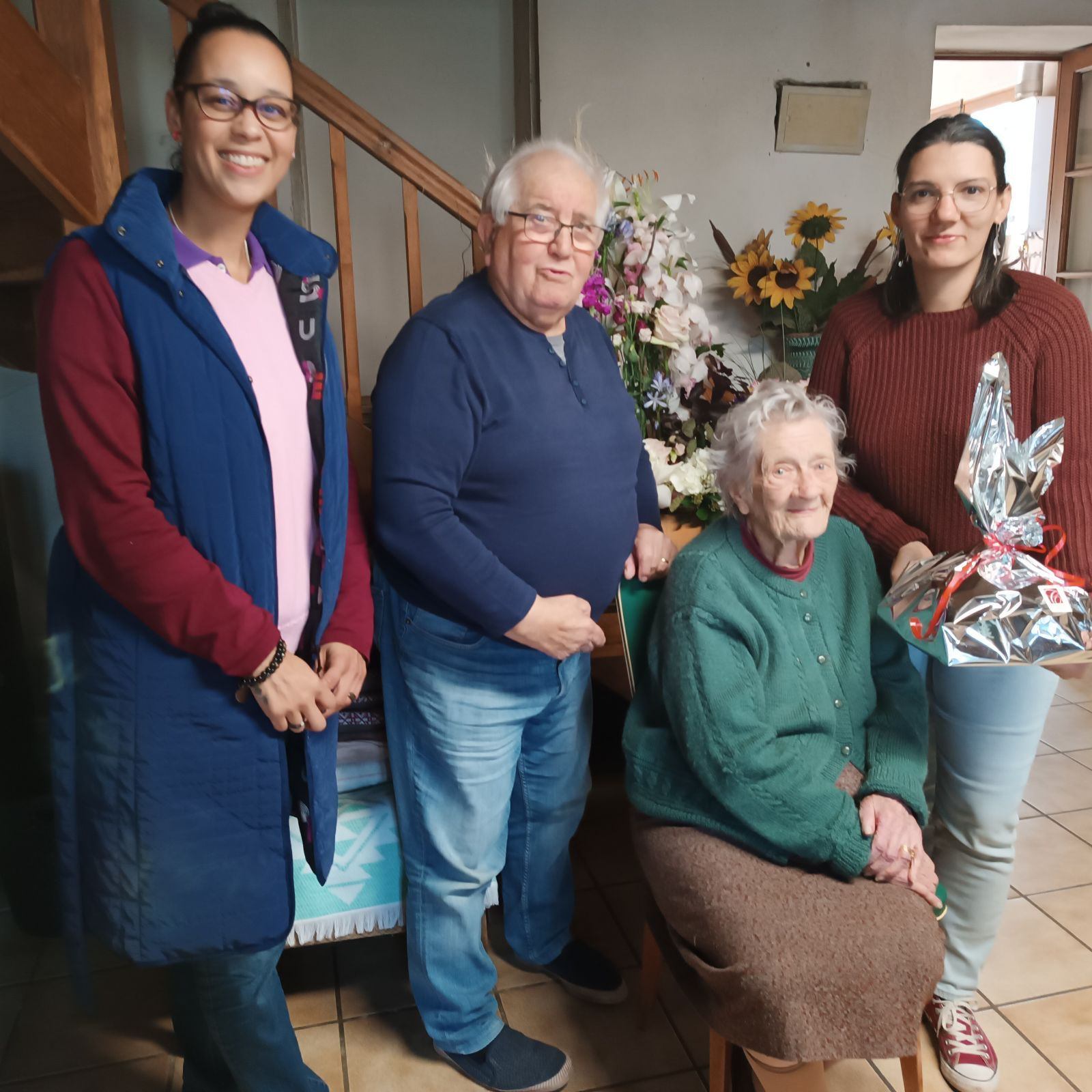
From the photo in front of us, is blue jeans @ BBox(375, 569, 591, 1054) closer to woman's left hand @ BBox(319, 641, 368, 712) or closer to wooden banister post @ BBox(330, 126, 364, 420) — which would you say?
woman's left hand @ BBox(319, 641, 368, 712)

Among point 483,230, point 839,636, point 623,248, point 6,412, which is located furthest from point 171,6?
point 839,636

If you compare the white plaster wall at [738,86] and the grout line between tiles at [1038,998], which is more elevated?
the white plaster wall at [738,86]

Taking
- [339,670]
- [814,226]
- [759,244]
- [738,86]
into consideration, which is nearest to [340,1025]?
[339,670]

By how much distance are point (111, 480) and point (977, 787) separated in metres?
1.32

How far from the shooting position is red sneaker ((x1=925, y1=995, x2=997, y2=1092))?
1493 mm

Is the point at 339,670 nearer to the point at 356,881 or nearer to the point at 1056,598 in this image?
the point at 356,881

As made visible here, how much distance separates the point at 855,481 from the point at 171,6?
4.71ft

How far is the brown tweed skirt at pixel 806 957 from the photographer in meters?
1.13

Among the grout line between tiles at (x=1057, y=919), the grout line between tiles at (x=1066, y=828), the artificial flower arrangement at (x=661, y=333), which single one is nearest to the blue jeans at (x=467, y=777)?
the artificial flower arrangement at (x=661, y=333)

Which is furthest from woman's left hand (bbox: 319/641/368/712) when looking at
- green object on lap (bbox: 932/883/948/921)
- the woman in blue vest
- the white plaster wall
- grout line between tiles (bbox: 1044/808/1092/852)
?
the white plaster wall

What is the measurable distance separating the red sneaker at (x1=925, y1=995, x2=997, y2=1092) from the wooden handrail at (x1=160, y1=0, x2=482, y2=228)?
1656 millimetres

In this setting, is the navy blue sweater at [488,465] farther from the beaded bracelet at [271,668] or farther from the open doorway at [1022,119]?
the open doorway at [1022,119]

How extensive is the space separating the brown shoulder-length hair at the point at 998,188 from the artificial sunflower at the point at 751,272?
142cm

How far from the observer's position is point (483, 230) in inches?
52.2
